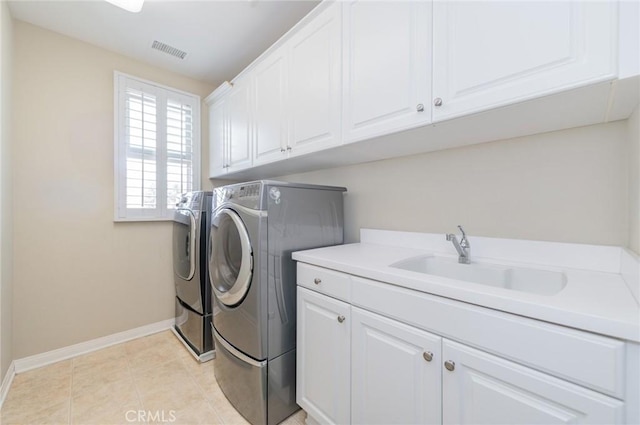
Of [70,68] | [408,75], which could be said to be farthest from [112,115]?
[408,75]

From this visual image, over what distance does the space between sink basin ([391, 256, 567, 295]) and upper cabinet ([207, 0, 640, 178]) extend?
0.61 meters

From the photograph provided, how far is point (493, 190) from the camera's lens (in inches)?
49.4

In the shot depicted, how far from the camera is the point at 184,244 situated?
87.1 inches

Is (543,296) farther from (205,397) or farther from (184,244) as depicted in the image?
(184,244)

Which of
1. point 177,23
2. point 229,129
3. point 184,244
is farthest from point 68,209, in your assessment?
point 177,23

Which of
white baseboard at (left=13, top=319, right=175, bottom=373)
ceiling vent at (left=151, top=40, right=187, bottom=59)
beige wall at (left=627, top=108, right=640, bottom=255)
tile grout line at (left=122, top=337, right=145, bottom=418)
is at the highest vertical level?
ceiling vent at (left=151, top=40, right=187, bottom=59)

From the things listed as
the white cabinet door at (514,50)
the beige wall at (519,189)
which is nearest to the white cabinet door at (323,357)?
the beige wall at (519,189)

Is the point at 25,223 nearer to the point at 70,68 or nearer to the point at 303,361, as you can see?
the point at 70,68

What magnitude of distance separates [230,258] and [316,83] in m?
1.21

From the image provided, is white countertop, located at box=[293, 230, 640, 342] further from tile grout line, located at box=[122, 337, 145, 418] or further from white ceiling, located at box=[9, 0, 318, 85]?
white ceiling, located at box=[9, 0, 318, 85]

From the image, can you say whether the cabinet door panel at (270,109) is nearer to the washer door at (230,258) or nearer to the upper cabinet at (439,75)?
the upper cabinet at (439,75)

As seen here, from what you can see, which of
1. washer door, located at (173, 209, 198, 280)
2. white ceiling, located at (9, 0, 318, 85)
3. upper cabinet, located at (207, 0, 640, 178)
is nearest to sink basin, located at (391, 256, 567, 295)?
upper cabinet, located at (207, 0, 640, 178)

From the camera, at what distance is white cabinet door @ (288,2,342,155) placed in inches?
56.2

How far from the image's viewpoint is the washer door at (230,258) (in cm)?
141
